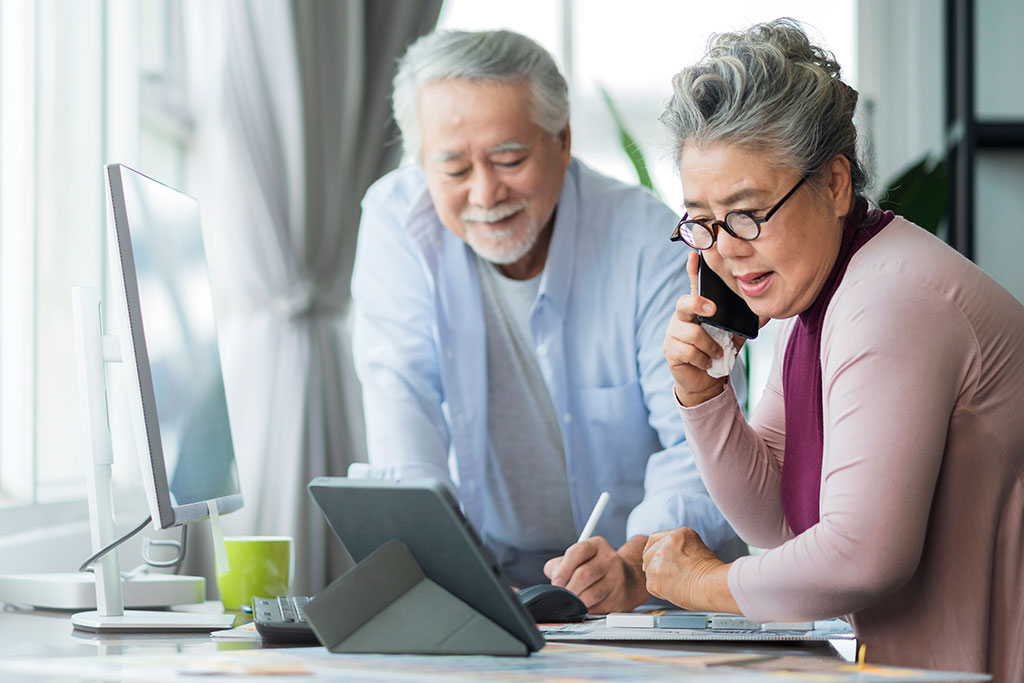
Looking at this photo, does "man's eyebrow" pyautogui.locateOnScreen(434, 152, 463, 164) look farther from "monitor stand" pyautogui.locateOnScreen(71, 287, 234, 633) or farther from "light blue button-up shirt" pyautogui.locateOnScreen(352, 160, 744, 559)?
"monitor stand" pyautogui.locateOnScreen(71, 287, 234, 633)

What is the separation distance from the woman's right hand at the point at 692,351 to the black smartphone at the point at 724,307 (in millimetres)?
14

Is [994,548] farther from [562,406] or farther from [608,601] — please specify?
[562,406]

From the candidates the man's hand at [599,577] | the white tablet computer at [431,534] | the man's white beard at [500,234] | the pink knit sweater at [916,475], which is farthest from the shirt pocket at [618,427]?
the white tablet computer at [431,534]

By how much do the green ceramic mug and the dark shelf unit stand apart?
2.60 metres

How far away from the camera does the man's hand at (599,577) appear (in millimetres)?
1463

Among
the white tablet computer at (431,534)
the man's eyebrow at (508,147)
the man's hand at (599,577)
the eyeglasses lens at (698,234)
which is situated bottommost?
the man's hand at (599,577)

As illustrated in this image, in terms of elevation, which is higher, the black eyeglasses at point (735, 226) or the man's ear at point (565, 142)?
the man's ear at point (565, 142)

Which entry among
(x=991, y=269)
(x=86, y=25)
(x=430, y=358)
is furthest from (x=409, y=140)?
(x=991, y=269)

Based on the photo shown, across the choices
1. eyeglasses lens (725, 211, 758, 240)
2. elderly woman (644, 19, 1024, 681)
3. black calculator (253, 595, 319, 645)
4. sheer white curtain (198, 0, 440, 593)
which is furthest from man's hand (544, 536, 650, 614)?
sheer white curtain (198, 0, 440, 593)

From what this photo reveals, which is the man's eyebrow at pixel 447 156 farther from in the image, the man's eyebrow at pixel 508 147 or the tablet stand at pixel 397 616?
the tablet stand at pixel 397 616

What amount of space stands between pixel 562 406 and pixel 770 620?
1012 millimetres

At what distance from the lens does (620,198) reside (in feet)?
7.13

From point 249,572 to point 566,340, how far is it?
2.62ft

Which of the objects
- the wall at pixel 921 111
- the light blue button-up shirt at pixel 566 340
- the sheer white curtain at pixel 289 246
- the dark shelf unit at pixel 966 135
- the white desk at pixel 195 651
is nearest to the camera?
the white desk at pixel 195 651
